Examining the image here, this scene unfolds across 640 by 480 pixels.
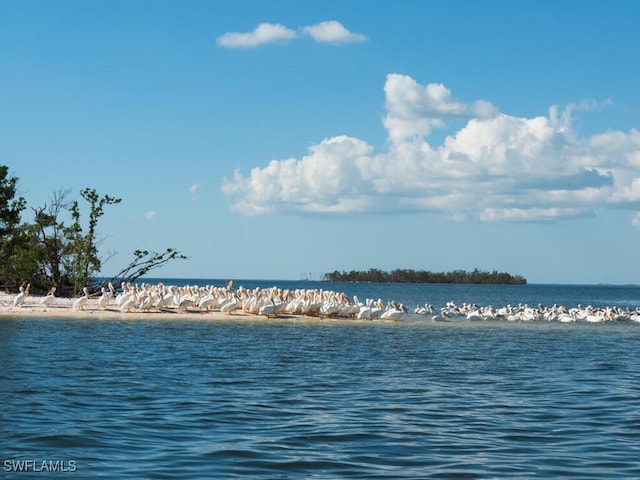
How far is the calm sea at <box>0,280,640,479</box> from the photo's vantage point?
360 inches

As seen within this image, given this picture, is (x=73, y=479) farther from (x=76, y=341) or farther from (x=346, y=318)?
(x=346, y=318)

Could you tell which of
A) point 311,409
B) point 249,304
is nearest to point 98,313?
point 249,304

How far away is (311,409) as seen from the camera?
488 inches

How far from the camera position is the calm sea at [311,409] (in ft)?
30.0

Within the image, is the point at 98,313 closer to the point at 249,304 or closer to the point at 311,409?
the point at 249,304

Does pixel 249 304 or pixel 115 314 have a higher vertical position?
pixel 249 304

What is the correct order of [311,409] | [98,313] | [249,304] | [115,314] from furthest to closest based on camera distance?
[249,304]
[115,314]
[98,313]
[311,409]

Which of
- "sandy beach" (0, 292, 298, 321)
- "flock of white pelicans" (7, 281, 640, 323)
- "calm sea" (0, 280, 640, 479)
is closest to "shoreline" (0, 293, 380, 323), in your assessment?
"sandy beach" (0, 292, 298, 321)

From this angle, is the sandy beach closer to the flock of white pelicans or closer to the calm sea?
the flock of white pelicans

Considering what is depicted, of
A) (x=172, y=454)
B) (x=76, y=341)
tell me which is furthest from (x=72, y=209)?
(x=172, y=454)

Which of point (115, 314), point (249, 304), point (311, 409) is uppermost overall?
point (249, 304)

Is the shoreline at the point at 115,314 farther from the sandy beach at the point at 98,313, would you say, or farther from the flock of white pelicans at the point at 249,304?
the flock of white pelicans at the point at 249,304

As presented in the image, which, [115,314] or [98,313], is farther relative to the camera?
[115,314]

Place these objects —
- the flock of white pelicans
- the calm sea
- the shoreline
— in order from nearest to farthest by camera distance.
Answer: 1. the calm sea
2. the shoreline
3. the flock of white pelicans
